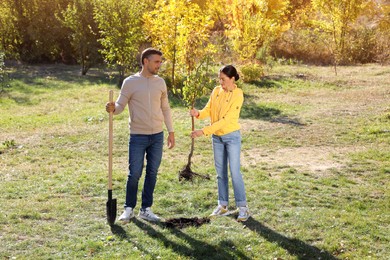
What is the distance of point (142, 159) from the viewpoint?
20.2 feet

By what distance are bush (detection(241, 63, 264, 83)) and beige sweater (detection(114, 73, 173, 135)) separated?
1303 cm

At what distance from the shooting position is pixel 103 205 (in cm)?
717

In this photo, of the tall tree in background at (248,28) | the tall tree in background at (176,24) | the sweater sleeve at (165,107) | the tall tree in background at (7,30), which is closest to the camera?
the sweater sleeve at (165,107)

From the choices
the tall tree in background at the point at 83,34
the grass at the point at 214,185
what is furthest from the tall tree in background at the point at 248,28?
the tall tree in background at the point at 83,34

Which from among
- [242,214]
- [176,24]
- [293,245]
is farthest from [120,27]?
[293,245]

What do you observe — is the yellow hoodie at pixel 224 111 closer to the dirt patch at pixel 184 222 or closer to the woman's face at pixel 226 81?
the woman's face at pixel 226 81

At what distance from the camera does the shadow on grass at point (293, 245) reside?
216 inches

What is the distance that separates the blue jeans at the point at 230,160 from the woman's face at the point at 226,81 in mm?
503

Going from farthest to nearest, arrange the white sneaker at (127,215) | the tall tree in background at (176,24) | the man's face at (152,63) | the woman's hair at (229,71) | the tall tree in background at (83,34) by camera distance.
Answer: the tall tree in background at (83,34) < the tall tree in background at (176,24) < the white sneaker at (127,215) < the woman's hair at (229,71) < the man's face at (152,63)

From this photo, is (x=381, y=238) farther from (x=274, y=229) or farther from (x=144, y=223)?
(x=144, y=223)

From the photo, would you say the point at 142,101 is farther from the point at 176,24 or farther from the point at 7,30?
the point at 7,30

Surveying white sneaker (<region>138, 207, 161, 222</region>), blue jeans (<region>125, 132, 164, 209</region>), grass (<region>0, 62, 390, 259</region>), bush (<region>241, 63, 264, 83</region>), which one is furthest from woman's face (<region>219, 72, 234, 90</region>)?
bush (<region>241, 63, 264, 83</region>)

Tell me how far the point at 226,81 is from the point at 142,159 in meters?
1.23

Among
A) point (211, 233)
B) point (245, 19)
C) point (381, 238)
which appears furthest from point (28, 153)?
point (245, 19)
